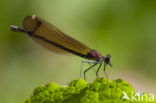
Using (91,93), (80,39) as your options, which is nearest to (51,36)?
(91,93)

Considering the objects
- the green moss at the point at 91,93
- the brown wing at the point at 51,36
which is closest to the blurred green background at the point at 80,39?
the brown wing at the point at 51,36

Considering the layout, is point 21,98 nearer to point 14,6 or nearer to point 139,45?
point 14,6

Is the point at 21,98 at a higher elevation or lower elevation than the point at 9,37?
lower

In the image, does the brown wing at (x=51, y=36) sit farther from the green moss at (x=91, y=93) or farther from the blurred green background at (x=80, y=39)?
the blurred green background at (x=80, y=39)

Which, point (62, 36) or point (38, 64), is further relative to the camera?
point (38, 64)

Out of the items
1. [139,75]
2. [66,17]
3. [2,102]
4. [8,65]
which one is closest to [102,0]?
[66,17]
